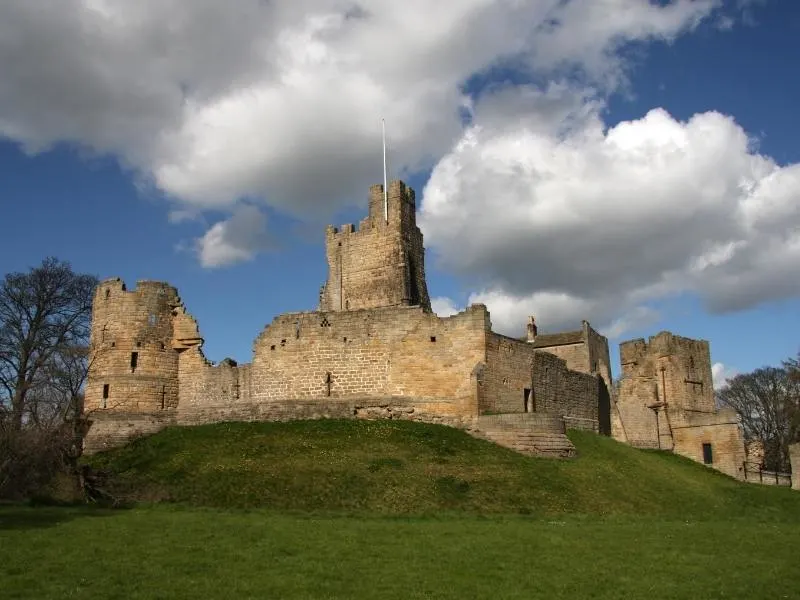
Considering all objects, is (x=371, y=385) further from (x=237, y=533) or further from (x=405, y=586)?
(x=405, y=586)

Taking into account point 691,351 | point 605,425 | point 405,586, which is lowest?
point 405,586

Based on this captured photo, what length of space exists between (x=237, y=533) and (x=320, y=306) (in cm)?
2652

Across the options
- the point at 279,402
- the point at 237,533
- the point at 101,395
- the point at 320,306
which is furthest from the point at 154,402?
the point at 237,533

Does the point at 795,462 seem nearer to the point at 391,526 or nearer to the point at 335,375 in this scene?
the point at 335,375

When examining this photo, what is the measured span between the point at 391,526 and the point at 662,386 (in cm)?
3097

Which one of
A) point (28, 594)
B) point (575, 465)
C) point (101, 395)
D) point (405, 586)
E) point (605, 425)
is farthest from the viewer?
point (605, 425)

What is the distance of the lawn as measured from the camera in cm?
1170

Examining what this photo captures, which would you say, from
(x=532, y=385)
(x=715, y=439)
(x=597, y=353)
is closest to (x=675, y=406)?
(x=715, y=439)

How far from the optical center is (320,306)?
1651 inches

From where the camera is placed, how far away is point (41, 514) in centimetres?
1892

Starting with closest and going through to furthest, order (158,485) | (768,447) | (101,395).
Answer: (158,485) → (101,395) → (768,447)

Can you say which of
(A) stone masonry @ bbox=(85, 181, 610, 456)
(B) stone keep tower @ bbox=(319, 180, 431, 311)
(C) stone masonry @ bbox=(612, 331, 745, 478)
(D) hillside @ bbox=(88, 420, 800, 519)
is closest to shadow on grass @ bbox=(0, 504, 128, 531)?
(D) hillside @ bbox=(88, 420, 800, 519)

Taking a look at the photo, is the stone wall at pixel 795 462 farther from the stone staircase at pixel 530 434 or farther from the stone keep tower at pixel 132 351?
the stone keep tower at pixel 132 351

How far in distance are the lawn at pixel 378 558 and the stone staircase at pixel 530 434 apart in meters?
7.69
